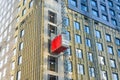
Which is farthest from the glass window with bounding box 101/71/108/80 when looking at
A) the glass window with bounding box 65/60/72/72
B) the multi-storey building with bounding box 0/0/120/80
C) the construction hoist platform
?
the construction hoist platform

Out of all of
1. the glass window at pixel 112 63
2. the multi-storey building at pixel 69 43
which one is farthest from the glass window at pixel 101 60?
the glass window at pixel 112 63

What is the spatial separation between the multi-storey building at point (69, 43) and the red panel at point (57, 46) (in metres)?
0.48

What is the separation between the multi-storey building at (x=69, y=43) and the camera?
154 feet

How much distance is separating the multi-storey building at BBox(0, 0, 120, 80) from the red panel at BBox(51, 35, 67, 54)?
0.48 m

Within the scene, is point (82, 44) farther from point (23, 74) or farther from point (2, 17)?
point (2, 17)

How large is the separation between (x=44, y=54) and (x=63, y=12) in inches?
464

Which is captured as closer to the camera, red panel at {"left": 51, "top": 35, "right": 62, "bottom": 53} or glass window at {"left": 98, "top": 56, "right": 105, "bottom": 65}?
red panel at {"left": 51, "top": 35, "right": 62, "bottom": 53}

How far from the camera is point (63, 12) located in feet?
175

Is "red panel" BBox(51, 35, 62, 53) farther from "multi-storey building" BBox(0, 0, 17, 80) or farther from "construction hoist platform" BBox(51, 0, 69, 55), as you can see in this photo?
"multi-storey building" BBox(0, 0, 17, 80)

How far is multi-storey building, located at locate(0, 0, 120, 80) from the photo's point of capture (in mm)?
47062

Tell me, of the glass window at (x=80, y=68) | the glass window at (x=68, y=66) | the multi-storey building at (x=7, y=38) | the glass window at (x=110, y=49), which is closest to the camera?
the glass window at (x=68, y=66)

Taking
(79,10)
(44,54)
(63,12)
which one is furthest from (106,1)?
(44,54)

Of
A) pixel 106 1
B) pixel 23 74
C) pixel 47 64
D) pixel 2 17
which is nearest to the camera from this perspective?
pixel 47 64

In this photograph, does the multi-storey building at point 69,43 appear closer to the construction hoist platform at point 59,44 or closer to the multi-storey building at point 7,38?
the multi-storey building at point 7,38
